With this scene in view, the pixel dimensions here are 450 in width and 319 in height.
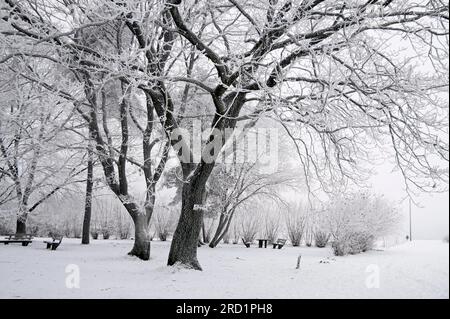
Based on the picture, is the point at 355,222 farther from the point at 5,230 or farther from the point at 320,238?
the point at 5,230

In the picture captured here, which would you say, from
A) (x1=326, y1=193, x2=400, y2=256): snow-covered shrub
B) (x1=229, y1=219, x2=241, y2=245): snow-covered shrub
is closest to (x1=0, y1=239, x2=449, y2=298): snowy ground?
(x1=326, y1=193, x2=400, y2=256): snow-covered shrub

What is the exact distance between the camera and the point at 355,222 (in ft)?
48.4

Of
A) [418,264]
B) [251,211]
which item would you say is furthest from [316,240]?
[418,264]

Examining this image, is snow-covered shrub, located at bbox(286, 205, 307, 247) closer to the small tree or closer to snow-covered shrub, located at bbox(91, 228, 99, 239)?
the small tree

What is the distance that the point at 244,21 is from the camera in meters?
8.38

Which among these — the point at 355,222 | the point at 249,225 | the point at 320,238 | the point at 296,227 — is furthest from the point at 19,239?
the point at 320,238

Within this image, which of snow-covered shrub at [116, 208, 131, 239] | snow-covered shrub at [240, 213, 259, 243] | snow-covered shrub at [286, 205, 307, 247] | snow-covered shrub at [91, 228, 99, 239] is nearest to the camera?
snow-covered shrub at [286, 205, 307, 247]

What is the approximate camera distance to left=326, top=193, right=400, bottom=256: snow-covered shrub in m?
14.8

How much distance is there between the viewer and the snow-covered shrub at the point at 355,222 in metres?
14.8

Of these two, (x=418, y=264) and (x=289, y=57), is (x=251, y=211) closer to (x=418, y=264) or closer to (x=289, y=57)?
(x=418, y=264)

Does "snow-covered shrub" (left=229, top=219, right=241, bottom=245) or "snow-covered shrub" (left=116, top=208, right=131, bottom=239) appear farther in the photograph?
"snow-covered shrub" (left=116, top=208, right=131, bottom=239)

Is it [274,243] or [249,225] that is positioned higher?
[249,225]

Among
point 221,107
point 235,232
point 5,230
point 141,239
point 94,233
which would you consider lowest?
point 94,233

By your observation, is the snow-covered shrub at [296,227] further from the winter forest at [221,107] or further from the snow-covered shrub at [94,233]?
the snow-covered shrub at [94,233]
